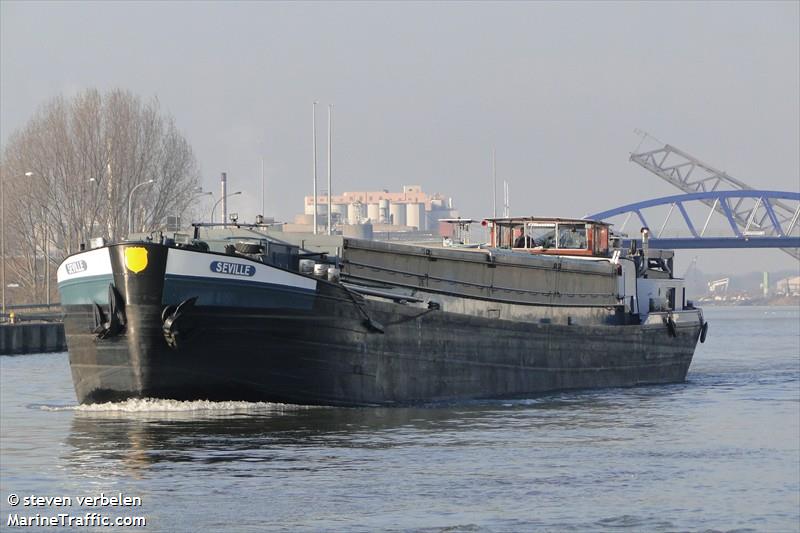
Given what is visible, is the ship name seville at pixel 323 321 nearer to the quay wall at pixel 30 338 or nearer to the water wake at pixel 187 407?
the water wake at pixel 187 407

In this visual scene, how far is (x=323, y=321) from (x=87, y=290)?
16.0 ft

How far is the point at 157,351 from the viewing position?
91.6 feet

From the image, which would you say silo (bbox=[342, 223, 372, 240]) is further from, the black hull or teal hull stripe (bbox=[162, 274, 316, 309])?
teal hull stripe (bbox=[162, 274, 316, 309])

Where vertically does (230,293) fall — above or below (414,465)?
above

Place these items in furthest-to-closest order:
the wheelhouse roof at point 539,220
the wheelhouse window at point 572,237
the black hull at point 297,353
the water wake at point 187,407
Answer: the wheelhouse window at point 572,237, the wheelhouse roof at point 539,220, the water wake at point 187,407, the black hull at point 297,353

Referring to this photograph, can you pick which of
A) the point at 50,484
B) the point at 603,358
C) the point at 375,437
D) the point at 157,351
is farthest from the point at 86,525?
the point at 603,358

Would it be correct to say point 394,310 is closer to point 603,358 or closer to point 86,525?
point 603,358

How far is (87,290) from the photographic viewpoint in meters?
28.8

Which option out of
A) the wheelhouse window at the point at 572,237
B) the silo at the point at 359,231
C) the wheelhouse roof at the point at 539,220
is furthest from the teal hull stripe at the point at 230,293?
the silo at the point at 359,231

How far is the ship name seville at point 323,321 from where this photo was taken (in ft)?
91.1

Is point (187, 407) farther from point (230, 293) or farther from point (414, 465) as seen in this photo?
point (414, 465)

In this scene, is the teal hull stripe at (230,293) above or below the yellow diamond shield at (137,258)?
below

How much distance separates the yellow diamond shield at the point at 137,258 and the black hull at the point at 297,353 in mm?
243

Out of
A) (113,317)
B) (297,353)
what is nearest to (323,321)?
(297,353)
